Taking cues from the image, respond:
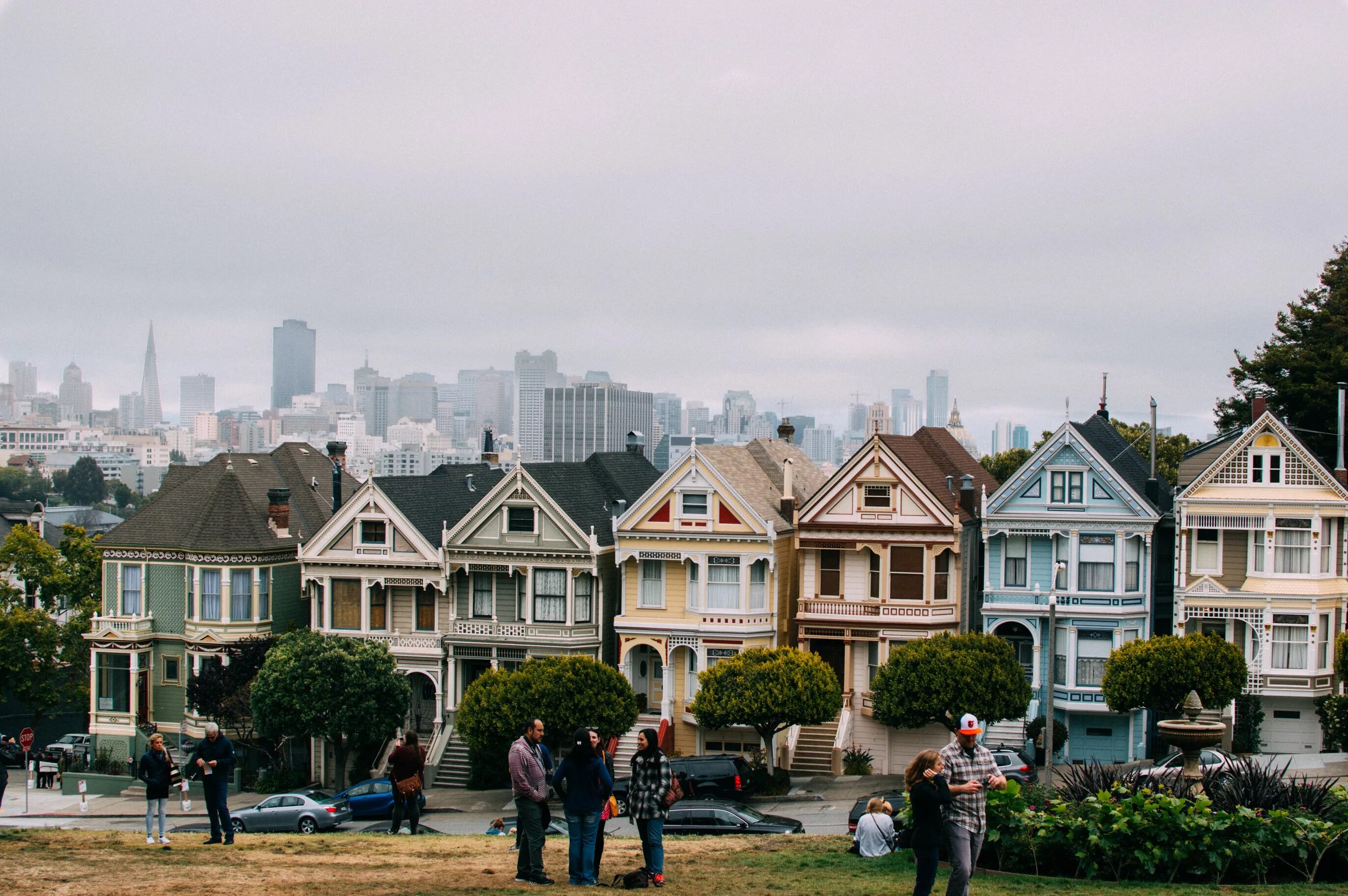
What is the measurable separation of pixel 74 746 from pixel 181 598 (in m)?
10.5

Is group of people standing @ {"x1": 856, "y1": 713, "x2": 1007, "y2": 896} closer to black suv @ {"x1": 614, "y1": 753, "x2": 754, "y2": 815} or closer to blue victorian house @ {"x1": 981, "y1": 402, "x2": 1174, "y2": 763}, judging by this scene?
black suv @ {"x1": 614, "y1": 753, "x2": 754, "y2": 815}

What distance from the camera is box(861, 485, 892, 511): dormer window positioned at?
1956 inches

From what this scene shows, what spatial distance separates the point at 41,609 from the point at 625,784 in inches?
1261

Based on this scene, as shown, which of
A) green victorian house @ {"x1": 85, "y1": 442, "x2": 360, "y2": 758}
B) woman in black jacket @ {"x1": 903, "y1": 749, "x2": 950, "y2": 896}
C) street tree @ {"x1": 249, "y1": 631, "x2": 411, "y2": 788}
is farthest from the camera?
green victorian house @ {"x1": 85, "y1": 442, "x2": 360, "y2": 758}

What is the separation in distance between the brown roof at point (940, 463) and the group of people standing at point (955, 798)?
30.3 meters

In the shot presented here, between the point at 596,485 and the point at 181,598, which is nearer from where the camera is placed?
the point at 181,598

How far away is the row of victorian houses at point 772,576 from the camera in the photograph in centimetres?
4712

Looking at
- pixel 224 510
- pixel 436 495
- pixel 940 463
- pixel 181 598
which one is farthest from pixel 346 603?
pixel 940 463

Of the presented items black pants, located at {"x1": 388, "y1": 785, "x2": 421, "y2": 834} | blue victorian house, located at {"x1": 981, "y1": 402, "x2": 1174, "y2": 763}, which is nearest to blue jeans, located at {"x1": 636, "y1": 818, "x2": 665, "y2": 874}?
black pants, located at {"x1": 388, "y1": 785, "x2": 421, "y2": 834}

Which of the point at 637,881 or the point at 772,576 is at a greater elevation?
the point at 772,576

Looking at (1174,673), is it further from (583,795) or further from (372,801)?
(583,795)

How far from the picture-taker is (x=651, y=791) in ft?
72.9

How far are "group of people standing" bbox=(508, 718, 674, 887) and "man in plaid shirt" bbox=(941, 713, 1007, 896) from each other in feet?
15.3

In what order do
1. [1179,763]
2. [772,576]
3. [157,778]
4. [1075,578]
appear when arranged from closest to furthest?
[157,778] → [1179,763] → [1075,578] → [772,576]
